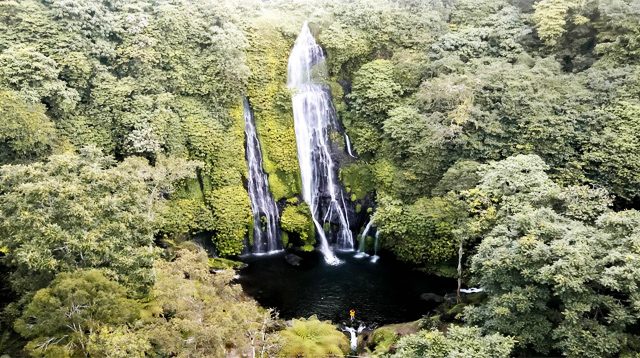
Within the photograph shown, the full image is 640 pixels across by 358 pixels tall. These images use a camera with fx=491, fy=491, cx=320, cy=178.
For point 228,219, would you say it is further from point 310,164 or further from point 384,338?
point 384,338

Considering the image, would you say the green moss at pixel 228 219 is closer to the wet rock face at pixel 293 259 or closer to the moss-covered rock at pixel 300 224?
the moss-covered rock at pixel 300 224

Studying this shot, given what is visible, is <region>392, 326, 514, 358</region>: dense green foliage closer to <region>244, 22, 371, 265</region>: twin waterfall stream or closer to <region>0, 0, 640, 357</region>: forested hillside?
<region>0, 0, 640, 357</region>: forested hillside

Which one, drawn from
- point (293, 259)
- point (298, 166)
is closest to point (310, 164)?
point (298, 166)

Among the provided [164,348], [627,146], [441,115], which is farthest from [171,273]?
[627,146]

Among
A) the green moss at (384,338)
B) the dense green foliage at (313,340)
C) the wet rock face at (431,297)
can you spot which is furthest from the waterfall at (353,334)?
the wet rock face at (431,297)

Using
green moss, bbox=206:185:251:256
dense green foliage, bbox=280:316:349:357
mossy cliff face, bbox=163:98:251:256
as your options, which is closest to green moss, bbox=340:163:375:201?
mossy cliff face, bbox=163:98:251:256

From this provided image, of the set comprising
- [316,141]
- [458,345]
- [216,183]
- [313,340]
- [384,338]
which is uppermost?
[316,141]
